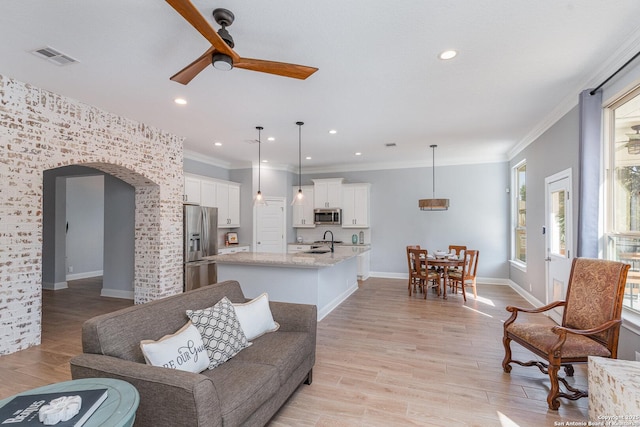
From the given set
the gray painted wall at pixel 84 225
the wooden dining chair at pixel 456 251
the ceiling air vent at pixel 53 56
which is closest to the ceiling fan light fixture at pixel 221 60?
the ceiling air vent at pixel 53 56

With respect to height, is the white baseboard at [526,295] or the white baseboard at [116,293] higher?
the white baseboard at [526,295]

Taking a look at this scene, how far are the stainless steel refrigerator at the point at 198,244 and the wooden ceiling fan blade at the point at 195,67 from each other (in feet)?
11.7

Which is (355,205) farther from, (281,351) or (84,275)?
(84,275)

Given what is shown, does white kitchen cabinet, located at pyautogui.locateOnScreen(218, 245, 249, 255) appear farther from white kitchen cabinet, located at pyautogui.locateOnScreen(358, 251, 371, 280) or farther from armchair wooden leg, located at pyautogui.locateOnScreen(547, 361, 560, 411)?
armchair wooden leg, located at pyautogui.locateOnScreen(547, 361, 560, 411)

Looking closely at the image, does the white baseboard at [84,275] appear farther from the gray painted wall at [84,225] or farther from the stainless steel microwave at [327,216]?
the stainless steel microwave at [327,216]

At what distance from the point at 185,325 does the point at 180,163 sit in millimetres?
4118

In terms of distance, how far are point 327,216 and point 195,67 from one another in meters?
5.78

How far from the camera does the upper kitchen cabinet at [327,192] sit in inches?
310

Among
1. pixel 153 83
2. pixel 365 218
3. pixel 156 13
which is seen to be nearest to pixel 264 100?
pixel 153 83

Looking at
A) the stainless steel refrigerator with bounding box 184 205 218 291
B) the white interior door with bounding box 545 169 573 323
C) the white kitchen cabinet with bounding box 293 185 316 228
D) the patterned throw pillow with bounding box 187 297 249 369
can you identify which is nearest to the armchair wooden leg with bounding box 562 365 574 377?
the white interior door with bounding box 545 169 573 323

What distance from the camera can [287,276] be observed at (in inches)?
181

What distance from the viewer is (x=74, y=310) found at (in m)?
5.07

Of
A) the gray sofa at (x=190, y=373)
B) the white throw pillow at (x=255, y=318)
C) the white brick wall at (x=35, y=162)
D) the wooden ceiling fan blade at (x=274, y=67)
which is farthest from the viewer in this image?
the white brick wall at (x=35, y=162)

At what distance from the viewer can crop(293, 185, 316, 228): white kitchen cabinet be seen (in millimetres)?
8188
